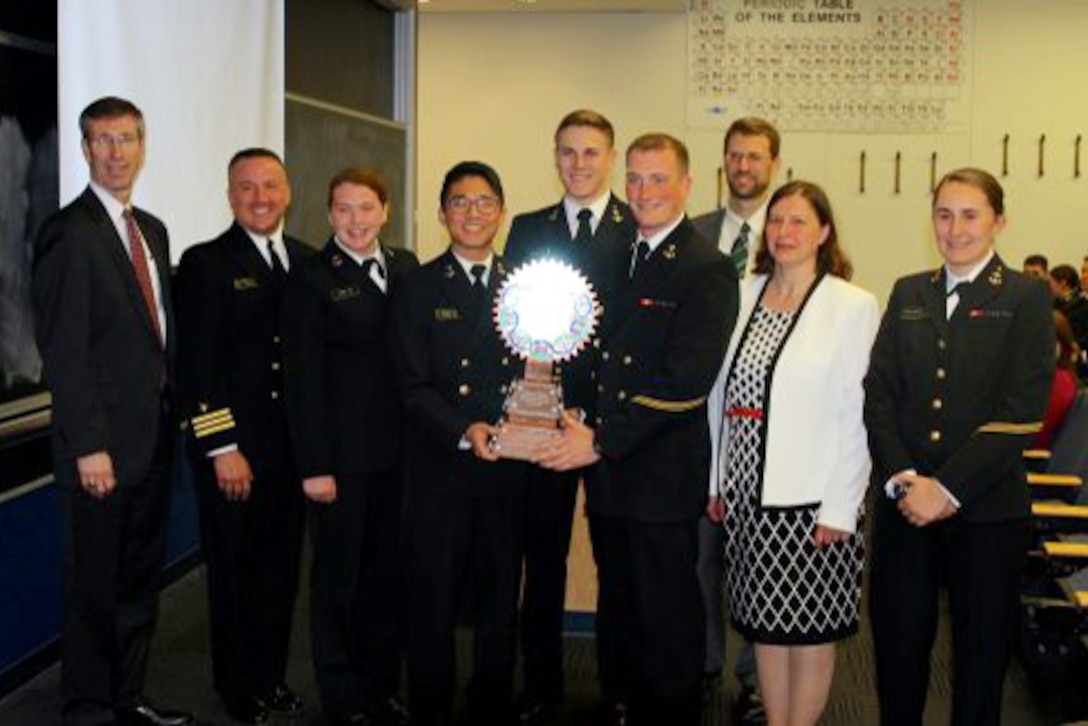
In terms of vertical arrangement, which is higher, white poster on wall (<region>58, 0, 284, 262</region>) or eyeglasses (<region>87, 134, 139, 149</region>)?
white poster on wall (<region>58, 0, 284, 262</region>)

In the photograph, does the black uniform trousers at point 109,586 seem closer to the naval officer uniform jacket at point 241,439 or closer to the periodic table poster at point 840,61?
the naval officer uniform jacket at point 241,439

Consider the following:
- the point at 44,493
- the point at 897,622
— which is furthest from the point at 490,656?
the point at 44,493

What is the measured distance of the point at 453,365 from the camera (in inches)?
123

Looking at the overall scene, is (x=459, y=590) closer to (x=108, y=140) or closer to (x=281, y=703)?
(x=281, y=703)

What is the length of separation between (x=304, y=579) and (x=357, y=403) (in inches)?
80.4

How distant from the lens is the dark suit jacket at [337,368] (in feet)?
A: 10.8

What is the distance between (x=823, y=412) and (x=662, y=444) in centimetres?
38

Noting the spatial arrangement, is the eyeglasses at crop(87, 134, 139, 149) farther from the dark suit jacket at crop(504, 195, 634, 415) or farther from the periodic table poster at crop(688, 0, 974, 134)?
the periodic table poster at crop(688, 0, 974, 134)

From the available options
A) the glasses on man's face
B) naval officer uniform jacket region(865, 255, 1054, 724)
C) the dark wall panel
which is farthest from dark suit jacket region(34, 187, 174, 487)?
the dark wall panel

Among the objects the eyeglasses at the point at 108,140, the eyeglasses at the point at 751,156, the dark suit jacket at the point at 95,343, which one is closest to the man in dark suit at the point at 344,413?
the dark suit jacket at the point at 95,343

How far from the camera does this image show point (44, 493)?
158 inches

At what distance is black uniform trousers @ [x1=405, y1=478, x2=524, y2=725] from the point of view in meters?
3.13

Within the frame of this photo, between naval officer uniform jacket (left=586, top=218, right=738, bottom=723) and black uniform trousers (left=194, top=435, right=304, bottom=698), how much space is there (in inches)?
38.6

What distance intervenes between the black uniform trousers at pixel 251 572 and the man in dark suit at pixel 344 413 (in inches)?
8.4
